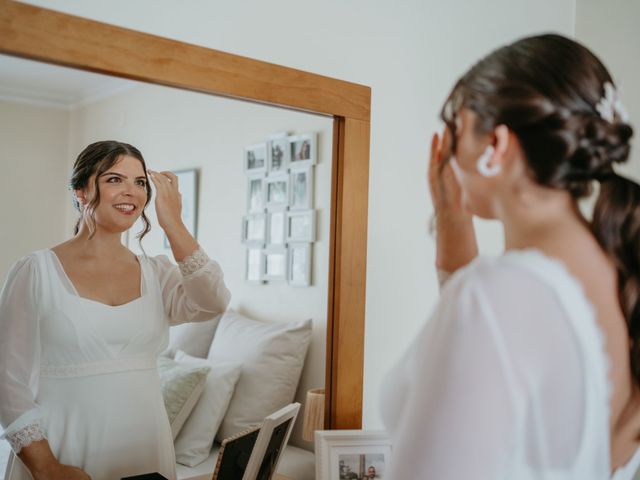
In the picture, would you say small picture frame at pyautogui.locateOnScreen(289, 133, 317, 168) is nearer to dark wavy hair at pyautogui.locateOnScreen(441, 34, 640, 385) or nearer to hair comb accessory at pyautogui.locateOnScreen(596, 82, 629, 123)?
dark wavy hair at pyautogui.locateOnScreen(441, 34, 640, 385)

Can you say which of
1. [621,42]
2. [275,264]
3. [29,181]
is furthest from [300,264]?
[621,42]

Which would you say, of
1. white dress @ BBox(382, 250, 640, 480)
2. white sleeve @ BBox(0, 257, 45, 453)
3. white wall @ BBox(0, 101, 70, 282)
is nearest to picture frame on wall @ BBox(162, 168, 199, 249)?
white wall @ BBox(0, 101, 70, 282)

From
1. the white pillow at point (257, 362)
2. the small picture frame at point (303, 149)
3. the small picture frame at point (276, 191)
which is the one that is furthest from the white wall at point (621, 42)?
the white pillow at point (257, 362)

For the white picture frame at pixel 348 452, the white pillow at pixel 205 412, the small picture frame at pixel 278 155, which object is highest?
the small picture frame at pixel 278 155

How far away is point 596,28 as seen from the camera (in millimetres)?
2342

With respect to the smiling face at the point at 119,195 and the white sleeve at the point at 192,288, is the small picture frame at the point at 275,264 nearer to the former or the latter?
the white sleeve at the point at 192,288

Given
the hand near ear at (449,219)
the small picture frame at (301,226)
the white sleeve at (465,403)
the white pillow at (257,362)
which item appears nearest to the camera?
the white sleeve at (465,403)

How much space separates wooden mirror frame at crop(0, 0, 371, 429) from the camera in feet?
4.17

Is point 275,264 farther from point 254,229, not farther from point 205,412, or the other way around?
point 205,412

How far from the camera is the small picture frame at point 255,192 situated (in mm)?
1544

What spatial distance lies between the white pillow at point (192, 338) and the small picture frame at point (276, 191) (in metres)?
0.30

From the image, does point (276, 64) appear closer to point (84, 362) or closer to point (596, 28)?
point (84, 362)

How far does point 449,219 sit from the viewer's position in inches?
45.8

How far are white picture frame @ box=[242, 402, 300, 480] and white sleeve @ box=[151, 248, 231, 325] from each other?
267 millimetres
